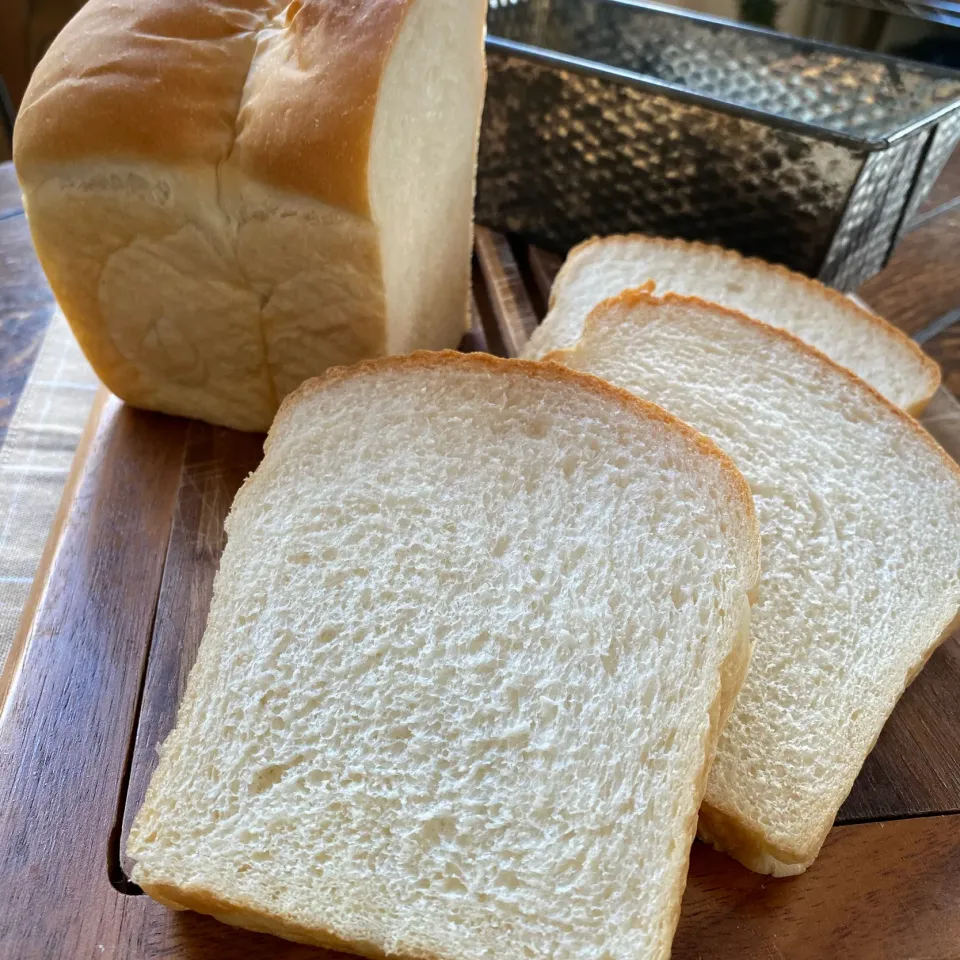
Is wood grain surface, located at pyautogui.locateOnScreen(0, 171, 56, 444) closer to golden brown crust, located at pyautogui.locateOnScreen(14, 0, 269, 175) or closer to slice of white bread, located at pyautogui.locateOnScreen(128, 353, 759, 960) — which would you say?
golden brown crust, located at pyautogui.locateOnScreen(14, 0, 269, 175)

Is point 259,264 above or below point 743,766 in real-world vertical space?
above

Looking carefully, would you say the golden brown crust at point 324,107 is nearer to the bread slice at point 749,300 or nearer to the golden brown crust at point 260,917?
the bread slice at point 749,300

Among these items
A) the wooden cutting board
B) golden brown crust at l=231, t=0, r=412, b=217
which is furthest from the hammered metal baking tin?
the wooden cutting board

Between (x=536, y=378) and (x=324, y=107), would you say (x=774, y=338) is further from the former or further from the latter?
(x=324, y=107)

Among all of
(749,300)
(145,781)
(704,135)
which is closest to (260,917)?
(145,781)

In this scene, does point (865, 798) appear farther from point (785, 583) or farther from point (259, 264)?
point (259, 264)

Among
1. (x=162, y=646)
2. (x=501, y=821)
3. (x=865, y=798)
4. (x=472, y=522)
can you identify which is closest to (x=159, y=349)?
(x=162, y=646)

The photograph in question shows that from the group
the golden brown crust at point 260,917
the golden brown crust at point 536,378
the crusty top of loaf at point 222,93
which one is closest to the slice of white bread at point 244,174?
the crusty top of loaf at point 222,93
